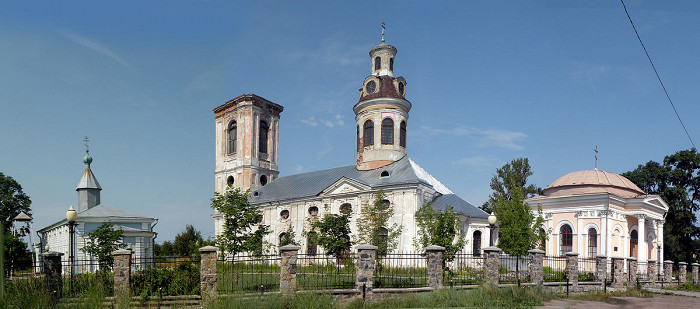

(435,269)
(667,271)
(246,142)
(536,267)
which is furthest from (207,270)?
(246,142)

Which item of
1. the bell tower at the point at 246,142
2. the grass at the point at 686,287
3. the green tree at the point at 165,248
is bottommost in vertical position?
the green tree at the point at 165,248

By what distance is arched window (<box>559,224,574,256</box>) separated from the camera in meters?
29.8

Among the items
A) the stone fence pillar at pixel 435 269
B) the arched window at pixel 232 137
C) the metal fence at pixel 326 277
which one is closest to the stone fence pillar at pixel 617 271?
the stone fence pillar at pixel 435 269

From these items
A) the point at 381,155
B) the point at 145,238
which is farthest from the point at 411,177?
the point at 145,238

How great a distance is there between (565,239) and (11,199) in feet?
136

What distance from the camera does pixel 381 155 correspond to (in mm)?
36031

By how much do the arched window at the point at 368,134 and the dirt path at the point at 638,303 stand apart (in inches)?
857

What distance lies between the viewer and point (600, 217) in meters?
28.2

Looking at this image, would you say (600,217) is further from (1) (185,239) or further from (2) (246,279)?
(1) (185,239)

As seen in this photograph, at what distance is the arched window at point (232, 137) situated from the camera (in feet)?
141

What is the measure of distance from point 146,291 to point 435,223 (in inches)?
512

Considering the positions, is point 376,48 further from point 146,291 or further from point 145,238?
point 146,291

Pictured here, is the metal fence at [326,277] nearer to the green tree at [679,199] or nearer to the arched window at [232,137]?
the arched window at [232,137]

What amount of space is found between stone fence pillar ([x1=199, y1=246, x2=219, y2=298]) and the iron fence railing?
0.52 meters
